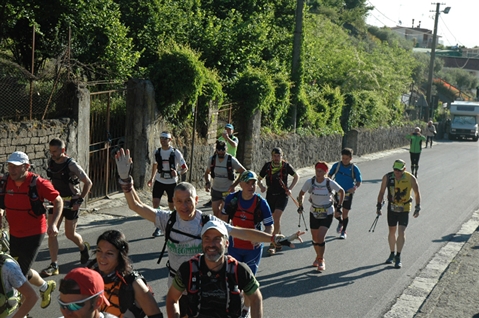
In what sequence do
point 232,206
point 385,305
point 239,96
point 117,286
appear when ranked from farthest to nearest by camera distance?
1. point 239,96
2. point 385,305
3. point 232,206
4. point 117,286

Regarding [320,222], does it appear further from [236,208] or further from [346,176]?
[236,208]

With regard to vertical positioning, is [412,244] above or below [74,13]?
below

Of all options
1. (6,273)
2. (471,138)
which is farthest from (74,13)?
(471,138)

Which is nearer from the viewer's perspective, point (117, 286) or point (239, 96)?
point (117, 286)

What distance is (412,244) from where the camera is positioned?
13.4 m

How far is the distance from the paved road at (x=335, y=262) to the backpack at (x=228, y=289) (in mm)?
3499

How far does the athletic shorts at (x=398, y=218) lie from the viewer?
11.6 metres

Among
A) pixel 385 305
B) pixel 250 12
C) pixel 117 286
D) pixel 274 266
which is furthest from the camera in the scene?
pixel 250 12

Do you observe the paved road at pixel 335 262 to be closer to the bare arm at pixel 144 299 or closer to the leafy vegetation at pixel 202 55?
the bare arm at pixel 144 299

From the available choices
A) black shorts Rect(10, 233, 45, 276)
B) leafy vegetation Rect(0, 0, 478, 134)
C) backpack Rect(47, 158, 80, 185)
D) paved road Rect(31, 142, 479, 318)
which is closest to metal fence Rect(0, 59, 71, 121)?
leafy vegetation Rect(0, 0, 478, 134)

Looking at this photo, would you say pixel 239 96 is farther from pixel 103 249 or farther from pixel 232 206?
pixel 103 249

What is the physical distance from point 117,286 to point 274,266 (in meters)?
6.31

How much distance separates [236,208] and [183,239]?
8.02 ft

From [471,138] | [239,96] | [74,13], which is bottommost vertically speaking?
[471,138]
